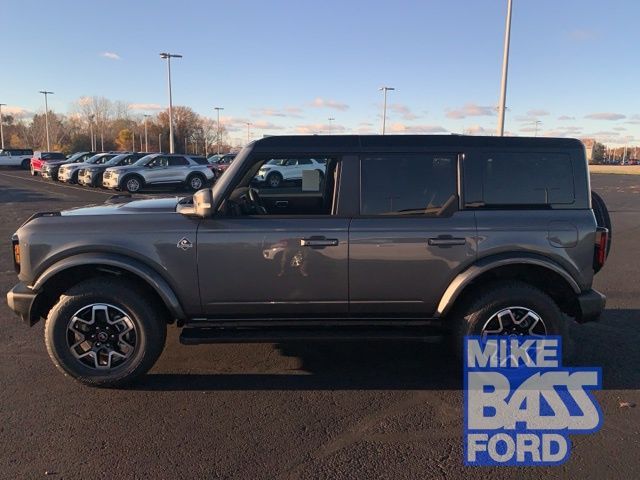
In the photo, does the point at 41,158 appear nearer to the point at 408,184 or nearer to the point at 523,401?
the point at 408,184

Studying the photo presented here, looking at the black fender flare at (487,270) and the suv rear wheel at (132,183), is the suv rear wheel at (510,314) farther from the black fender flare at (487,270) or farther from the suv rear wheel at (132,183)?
the suv rear wheel at (132,183)

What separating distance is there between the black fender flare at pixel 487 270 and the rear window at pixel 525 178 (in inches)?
17.0

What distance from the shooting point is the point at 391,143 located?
13.3ft

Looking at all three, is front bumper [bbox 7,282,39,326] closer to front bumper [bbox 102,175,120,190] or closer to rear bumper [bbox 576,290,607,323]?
rear bumper [bbox 576,290,607,323]

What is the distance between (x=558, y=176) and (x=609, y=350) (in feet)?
6.00

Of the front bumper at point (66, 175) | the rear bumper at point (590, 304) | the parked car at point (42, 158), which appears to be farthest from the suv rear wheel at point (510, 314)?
the parked car at point (42, 158)

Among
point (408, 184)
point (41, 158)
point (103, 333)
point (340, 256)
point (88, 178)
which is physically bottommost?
point (103, 333)

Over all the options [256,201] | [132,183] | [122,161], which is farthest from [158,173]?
[256,201]

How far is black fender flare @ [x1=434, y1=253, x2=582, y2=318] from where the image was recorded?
12.7 ft

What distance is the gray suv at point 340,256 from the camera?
152 inches

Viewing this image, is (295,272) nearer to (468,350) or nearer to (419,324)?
(419,324)

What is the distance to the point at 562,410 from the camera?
362 centimetres

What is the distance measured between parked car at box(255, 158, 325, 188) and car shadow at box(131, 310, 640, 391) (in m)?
1.59

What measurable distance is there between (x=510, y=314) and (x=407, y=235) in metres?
1.05
